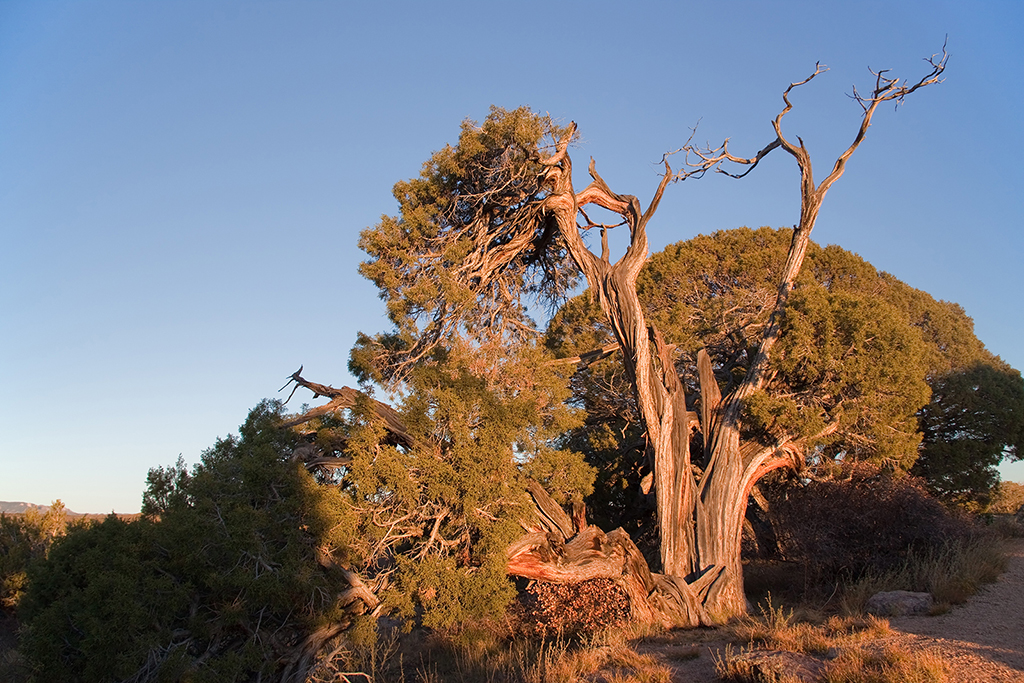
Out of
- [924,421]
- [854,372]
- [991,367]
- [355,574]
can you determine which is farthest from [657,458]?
[991,367]

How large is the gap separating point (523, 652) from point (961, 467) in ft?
37.2

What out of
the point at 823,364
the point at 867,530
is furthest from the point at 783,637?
the point at 823,364

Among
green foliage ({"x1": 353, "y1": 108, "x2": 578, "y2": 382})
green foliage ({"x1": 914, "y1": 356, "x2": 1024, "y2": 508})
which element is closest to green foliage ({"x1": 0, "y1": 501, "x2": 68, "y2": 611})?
green foliage ({"x1": 353, "y1": 108, "x2": 578, "y2": 382})

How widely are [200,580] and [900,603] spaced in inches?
324

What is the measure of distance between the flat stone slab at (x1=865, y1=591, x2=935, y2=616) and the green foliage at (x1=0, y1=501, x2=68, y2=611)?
13034 millimetres

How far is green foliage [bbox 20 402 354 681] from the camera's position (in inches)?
269

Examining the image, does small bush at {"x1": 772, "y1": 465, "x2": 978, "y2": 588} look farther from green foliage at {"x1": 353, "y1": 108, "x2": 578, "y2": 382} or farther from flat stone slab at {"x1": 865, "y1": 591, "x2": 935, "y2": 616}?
green foliage at {"x1": 353, "y1": 108, "x2": 578, "y2": 382}

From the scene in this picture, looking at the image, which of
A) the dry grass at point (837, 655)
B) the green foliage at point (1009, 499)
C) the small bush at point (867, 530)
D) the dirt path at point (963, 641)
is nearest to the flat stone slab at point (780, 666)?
the dry grass at point (837, 655)

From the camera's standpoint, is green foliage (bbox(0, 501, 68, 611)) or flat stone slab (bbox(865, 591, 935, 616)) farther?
green foliage (bbox(0, 501, 68, 611))

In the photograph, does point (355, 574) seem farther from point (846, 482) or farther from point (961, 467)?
point (961, 467)

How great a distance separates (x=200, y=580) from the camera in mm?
7402

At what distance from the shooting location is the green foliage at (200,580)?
269 inches

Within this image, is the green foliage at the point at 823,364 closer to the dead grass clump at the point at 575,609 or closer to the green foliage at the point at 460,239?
the green foliage at the point at 460,239

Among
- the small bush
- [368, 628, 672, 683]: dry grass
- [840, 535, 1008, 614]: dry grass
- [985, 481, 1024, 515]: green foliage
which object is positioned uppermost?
[985, 481, 1024, 515]: green foliage
